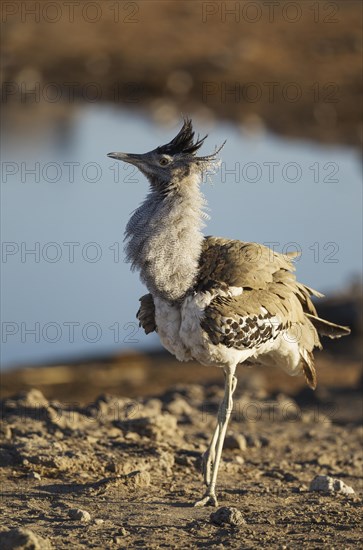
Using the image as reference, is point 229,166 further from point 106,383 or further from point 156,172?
point 156,172

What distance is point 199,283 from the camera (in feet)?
17.4

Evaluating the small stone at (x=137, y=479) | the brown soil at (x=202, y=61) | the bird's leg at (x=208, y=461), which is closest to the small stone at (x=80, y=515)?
the small stone at (x=137, y=479)

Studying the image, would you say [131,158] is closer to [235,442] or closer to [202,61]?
[235,442]

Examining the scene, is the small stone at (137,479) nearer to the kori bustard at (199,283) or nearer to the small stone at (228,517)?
the kori bustard at (199,283)

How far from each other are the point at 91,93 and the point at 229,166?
4260 mm

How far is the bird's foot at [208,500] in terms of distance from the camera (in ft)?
17.0

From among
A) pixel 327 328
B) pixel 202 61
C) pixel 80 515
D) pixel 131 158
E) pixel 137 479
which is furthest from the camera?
pixel 202 61

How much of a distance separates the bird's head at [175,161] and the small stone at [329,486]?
1.73 metres

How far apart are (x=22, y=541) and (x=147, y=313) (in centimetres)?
172

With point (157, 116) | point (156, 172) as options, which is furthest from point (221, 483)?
point (157, 116)

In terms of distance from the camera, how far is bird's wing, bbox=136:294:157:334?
562 centimetres

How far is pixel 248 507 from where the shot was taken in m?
5.21

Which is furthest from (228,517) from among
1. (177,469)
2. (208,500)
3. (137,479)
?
(177,469)

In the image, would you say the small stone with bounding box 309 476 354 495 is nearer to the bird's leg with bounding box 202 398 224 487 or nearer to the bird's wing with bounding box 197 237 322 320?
the bird's leg with bounding box 202 398 224 487
